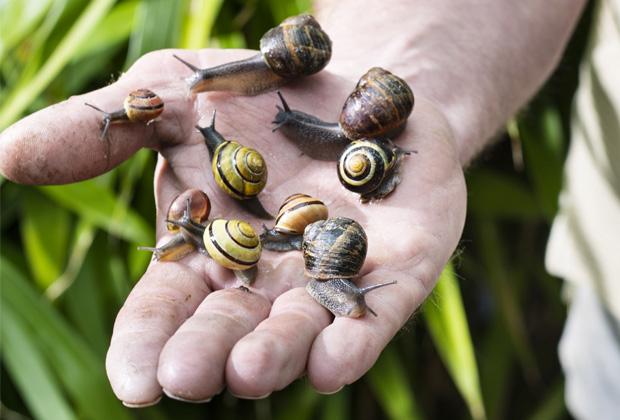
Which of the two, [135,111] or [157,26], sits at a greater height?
[135,111]

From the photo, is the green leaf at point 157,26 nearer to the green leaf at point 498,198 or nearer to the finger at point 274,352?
the green leaf at point 498,198

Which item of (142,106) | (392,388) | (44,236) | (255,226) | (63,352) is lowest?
(392,388)

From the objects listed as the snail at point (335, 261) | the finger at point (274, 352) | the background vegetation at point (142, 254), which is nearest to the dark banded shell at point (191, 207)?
the snail at point (335, 261)

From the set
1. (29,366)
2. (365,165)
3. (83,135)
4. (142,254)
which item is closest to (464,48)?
(365,165)

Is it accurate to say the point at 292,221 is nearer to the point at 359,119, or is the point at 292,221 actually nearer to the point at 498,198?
the point at 359,119

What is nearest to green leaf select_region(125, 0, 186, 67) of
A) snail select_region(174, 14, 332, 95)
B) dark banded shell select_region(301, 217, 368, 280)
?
snail select_region(174, 14, 332, 95)

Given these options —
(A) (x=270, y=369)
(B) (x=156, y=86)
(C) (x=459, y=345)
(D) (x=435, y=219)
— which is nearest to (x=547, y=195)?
(C) (x=459, y=345)

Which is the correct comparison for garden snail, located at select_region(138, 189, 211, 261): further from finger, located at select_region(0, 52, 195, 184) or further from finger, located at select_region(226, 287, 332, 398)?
finger, located at select_region(226, 287, 332, 398)
